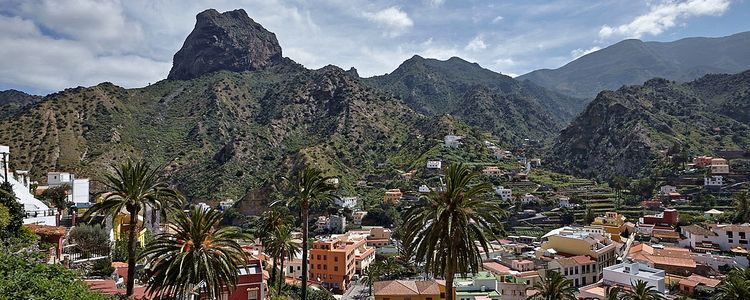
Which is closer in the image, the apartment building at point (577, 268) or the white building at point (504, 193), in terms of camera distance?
the apartment building at point (577, 268)

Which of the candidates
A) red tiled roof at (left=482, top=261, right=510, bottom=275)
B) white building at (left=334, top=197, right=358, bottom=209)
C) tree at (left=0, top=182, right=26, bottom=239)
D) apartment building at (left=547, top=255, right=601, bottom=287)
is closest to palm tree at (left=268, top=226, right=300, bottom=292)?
tree at (left=0, top=182, right=26, bottom=239)

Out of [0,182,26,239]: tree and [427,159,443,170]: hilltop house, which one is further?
[427,159,443,170]: hilltop house

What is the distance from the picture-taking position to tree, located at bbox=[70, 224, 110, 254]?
36.2m

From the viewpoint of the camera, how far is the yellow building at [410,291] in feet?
159

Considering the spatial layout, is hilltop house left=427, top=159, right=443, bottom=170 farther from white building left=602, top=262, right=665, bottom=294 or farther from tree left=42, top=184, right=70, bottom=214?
tree left=42, top=184, right=70, bottom=214

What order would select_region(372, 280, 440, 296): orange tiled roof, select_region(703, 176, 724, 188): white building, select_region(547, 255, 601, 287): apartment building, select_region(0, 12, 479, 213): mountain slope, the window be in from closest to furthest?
the window, select_region(372, 280, 440, 296): orange tiled roof, select_region(547, 255, 601, 287): apartment building, select_region(703, 176, 724, 188): white building, select_region(0, 12, 479, 213): mountain slope

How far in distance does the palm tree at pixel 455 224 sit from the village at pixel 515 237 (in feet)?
3.27

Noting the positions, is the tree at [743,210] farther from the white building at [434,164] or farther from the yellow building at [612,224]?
the white building at [434,164]

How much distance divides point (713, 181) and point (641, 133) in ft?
164

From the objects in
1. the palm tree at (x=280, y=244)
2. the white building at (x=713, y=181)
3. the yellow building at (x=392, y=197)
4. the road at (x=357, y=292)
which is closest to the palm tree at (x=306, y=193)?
the palm tree at (x=280, y=244)

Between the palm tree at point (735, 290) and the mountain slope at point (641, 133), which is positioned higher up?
the mountain slope at point (641, 133)

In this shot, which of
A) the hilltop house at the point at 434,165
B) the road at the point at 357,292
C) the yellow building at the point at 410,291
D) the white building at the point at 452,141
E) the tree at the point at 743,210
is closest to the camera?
the yellow building at the point at 410,291

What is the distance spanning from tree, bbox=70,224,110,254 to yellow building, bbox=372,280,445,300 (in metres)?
25.0

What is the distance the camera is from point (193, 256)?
2047 cm
